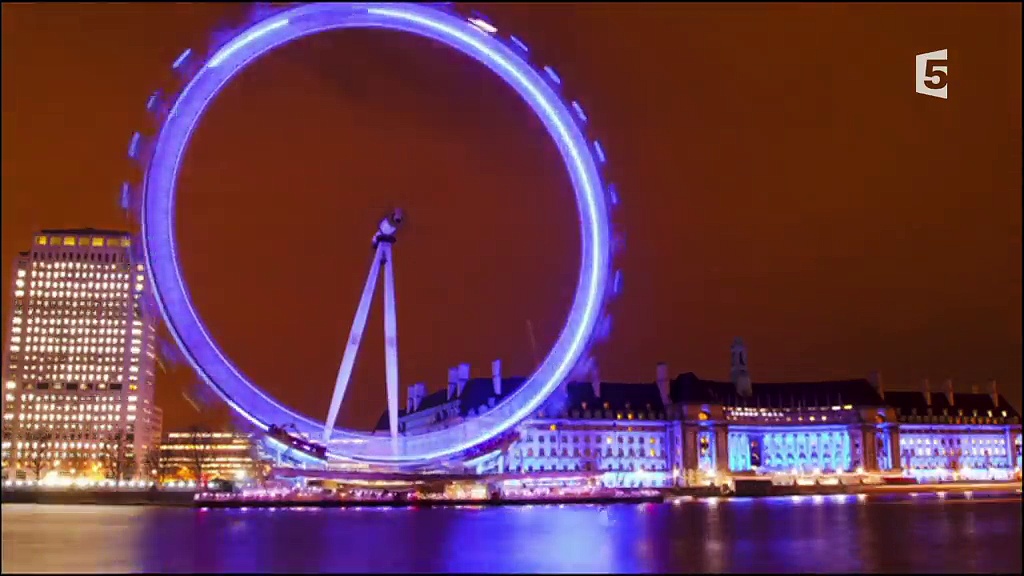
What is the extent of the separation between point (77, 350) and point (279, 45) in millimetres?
86347

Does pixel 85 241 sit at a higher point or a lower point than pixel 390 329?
higher

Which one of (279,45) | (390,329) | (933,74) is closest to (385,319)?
(390,329)

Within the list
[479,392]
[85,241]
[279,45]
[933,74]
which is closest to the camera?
[933,74]

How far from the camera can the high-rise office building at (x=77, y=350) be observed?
385 feet

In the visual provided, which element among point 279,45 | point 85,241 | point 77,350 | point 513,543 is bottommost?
point 513,543

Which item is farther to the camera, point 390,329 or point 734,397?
point 734,397

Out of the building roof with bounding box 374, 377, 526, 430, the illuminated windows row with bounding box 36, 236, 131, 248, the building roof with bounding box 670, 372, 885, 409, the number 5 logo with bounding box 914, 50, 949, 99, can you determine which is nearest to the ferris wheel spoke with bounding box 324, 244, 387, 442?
the number 5 logo with bounding box 914, 50, 949, 99

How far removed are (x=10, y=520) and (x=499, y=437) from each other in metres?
20.9

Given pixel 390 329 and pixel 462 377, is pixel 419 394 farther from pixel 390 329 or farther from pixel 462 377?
pixel 390 329

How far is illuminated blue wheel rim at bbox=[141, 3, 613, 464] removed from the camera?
4256 cm

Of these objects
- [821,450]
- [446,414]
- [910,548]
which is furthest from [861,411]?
[910,548]

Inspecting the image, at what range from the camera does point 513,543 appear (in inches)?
1275

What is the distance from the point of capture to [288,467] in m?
56.1

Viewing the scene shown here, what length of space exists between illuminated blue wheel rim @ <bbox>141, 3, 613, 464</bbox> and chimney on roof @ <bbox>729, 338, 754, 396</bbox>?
7119 centimetres
